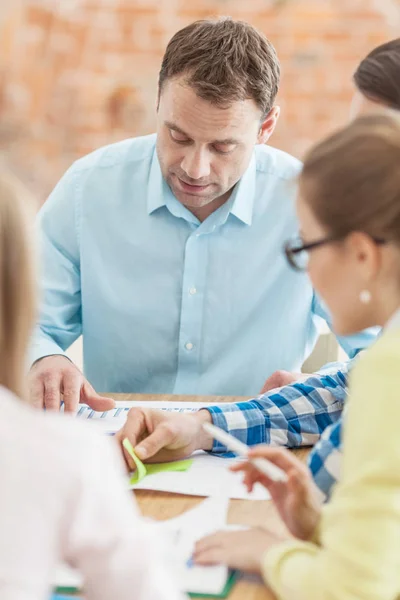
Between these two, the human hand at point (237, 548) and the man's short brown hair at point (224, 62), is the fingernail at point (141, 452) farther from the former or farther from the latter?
the man's short brown hair at point (224, 62)

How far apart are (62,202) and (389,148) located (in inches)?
46.9

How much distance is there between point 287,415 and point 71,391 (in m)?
0.40

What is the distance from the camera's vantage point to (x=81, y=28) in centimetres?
294

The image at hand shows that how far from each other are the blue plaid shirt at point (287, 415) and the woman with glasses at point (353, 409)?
0.37 m

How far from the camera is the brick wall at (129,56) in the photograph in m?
2.90

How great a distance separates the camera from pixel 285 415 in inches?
60.8

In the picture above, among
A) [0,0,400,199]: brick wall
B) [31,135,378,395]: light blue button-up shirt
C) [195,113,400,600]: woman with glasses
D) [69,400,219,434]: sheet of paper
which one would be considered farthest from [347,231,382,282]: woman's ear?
[0,0,400,199]: brick wall

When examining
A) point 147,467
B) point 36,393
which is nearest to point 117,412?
point 36,393

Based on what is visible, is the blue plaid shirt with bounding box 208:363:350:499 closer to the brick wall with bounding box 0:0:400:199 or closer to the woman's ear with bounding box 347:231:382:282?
the woman's ear with bounding box 347:231:382:282

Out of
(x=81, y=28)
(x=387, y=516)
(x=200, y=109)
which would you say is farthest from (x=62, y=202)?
(x=387, y=516)

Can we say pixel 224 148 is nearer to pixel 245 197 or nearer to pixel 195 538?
pixel 245 197

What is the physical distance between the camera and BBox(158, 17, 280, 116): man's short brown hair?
1845 millimetres

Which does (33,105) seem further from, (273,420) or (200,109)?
(273,420)

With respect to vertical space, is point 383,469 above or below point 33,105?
above
